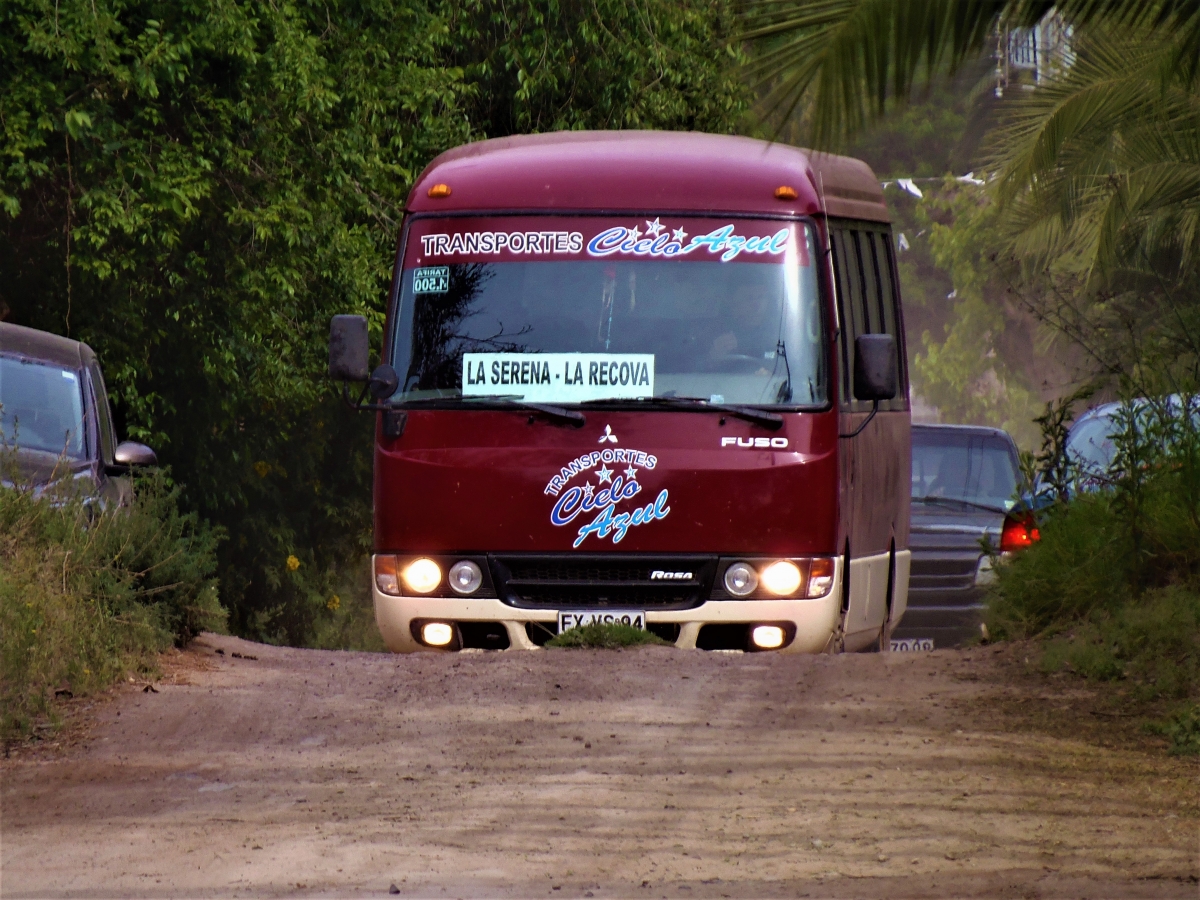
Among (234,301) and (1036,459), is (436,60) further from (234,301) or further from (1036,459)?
(1036,459)

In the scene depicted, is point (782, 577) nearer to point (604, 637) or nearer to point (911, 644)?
point (604, 637)

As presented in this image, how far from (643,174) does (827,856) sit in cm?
510

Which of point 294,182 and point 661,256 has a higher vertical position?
point 294,182

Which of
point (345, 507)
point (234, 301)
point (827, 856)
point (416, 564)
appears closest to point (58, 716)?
point (416, 564)

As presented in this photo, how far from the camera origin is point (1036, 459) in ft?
36.4

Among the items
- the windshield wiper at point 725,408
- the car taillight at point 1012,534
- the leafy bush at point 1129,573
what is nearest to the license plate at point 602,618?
the windshield wiper at point 725,408

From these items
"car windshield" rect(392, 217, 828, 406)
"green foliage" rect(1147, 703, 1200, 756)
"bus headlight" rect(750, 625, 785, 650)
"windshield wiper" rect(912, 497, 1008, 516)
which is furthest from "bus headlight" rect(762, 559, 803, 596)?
"windshield wiper" rect(912, 497, 1008, 516)

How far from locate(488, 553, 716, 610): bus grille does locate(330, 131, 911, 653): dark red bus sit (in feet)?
0.04

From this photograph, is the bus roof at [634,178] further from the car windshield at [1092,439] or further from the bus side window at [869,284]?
the car windshield at [1092,439]

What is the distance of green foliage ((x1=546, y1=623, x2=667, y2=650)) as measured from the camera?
9867 mm

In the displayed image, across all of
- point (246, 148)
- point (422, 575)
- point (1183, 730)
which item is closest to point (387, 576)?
point (422, 575)

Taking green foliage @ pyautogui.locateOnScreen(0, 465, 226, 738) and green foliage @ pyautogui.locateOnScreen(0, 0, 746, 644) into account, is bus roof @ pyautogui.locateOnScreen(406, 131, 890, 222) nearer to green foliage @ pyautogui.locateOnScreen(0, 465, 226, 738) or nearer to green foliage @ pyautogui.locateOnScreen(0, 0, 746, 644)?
green foliage @ pyautogui.locateOnScreen(0, 465, 226, 738)

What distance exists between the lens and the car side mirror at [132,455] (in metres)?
Answer: 12.1

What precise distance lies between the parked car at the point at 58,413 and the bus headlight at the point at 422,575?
2.64 metres
